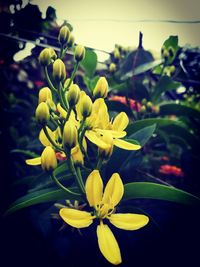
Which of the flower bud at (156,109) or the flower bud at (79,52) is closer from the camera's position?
the flower bud at (79,52)

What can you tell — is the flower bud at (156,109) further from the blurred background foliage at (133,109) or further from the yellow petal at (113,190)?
the yellow petal at (113,190)

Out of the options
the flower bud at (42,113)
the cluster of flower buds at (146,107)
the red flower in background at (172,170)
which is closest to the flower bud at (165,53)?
the cluster of flower buds at (146,107)

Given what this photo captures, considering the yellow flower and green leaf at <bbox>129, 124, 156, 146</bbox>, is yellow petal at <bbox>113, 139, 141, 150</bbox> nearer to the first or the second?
the yellow flower

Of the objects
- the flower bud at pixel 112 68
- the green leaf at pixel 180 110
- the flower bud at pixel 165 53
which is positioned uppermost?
the flower bud at pixel 165 53

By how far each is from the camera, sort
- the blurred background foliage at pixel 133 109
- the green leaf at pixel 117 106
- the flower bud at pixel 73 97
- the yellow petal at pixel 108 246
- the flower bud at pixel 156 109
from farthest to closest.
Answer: the flower bud at pixel 156 109, the green leaf at pixel 117 106, the blurred background foliage at pixel 133 109, the flower bud at pixel 73 97, the yellow petal at pixel 108 246

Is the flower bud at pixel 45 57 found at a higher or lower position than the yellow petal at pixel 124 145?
higher

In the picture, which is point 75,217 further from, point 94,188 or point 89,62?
point 89,62

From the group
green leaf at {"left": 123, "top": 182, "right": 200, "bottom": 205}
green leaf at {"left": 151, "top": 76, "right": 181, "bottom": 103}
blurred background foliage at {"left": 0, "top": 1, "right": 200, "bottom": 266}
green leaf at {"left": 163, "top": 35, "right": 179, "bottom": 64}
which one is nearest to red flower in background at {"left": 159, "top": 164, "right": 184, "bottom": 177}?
blurred background foliage at {"left": 0, "top": 1, "right": 200, "bottom": 266}
